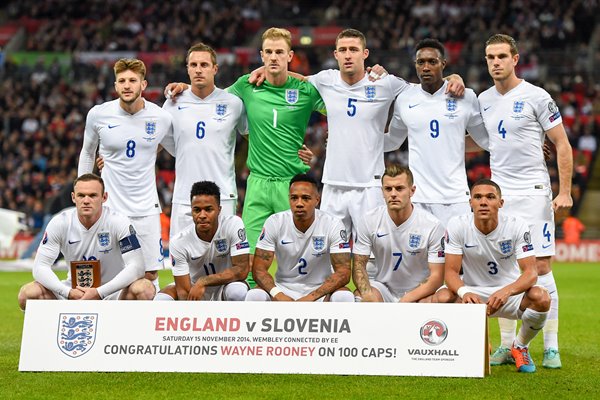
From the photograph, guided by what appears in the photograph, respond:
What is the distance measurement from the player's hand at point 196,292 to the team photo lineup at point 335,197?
32 mm

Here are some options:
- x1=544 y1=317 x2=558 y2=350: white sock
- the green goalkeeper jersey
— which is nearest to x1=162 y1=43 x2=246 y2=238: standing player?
the green goalkeeper jersey

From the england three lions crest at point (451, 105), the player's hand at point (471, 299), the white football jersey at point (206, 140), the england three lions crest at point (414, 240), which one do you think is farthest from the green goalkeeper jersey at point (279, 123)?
the player's hand at point (471, 299)

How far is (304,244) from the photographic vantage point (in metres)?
8.08

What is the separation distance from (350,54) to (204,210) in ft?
5.78

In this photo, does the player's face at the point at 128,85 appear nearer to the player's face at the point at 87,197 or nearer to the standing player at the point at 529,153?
the player's face at the point at 87,197

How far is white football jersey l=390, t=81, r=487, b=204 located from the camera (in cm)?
827

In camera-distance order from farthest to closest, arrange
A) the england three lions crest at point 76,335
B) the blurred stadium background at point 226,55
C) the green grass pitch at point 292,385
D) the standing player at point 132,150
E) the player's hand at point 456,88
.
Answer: the blurred stadium background at point 226,55 < the standing player at point 132,150 < the player's hand at point 456,88 < the england three lions crest at point 76,335 < the green grass pitch at point 292,385

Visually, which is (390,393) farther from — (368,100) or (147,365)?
(368,100)

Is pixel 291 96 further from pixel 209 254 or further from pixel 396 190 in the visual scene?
pixel 209 254

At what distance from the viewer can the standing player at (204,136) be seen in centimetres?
861

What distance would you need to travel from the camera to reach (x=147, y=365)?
7.00 meters

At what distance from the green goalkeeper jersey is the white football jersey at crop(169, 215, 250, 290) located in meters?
0.75

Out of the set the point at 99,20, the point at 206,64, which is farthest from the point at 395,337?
the point at 99,20

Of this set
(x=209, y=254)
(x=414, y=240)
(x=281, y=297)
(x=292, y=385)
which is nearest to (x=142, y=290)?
(x=209, y=254)
